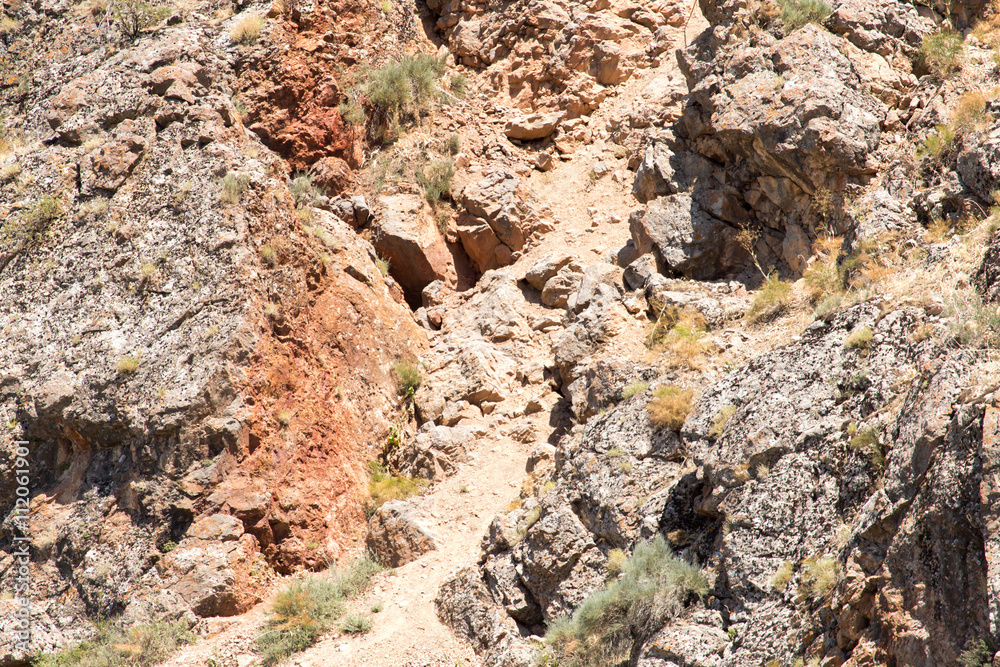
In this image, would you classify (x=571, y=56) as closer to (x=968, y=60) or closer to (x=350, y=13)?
(x=350, y=13)

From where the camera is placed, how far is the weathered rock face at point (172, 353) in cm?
855

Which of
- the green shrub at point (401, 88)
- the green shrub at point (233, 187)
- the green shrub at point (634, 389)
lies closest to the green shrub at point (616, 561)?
the green shrub at point (634, 389)

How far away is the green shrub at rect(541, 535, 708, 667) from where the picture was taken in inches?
249

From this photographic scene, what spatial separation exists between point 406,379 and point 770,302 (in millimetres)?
4886

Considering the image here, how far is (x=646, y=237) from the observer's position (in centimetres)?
1007

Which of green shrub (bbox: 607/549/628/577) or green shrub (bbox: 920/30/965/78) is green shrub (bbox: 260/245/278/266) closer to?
green shrub (bbox: 607/549/628/577)

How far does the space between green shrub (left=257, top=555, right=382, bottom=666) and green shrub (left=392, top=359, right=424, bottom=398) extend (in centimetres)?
262

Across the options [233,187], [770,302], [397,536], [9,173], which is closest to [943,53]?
[770,302]

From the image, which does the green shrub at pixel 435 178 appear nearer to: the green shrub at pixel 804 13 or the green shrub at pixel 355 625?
the green shrub at pixel 804 13

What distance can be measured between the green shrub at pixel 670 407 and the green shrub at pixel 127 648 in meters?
5.30

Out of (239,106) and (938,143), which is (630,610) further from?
(239,106)

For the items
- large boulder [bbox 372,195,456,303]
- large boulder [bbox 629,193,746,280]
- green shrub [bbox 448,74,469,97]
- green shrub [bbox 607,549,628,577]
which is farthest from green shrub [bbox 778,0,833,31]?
green shrub [bbox 607,549,628,577]

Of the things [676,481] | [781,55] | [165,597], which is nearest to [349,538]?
[165,597]

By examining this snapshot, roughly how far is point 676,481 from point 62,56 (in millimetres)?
11498
